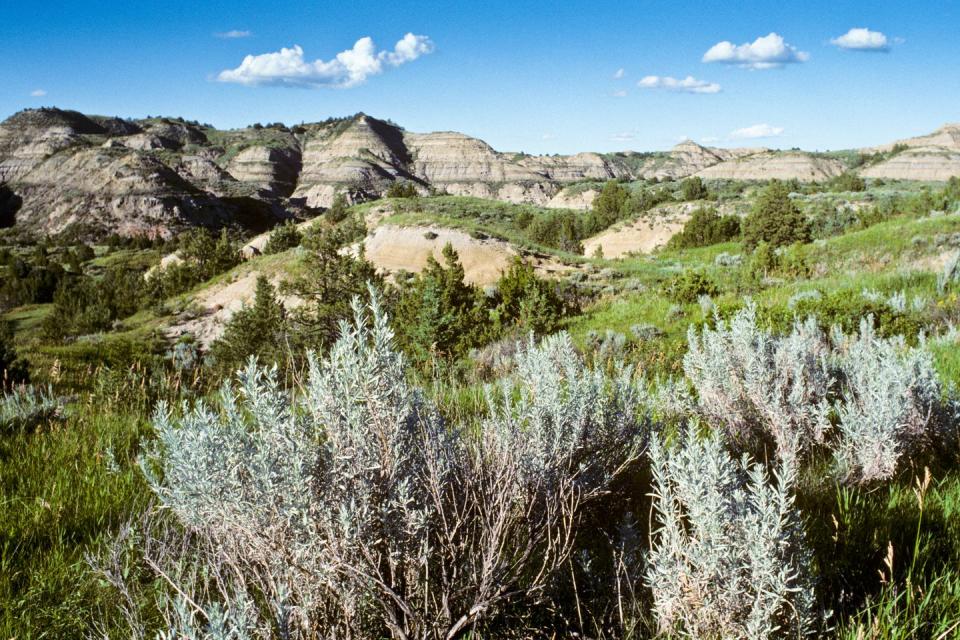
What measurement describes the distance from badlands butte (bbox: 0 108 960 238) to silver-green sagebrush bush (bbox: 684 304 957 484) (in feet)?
204

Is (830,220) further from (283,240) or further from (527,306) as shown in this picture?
(283,240)

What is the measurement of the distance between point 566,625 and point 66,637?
1877 mm

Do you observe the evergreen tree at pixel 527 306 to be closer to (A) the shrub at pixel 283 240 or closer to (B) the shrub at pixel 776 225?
(B) the shrub at pixel 776 225

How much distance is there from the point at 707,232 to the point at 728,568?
90.6 feet

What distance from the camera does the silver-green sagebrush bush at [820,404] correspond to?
313 cm

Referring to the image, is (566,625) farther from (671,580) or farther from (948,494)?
(948,494)

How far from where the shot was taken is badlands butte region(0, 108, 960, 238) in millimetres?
75375

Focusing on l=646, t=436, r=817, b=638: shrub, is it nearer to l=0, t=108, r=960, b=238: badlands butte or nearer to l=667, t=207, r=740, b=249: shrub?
l=667, t=207, r=740, b=249: shrub

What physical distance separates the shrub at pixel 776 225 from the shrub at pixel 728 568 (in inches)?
808

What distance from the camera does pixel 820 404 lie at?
3.16 meters

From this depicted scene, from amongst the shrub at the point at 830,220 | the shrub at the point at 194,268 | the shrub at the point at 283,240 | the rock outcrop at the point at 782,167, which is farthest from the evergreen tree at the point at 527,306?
the rock outcrop at the point at 782,167

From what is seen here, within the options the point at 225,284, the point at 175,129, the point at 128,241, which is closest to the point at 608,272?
the point at 225,284

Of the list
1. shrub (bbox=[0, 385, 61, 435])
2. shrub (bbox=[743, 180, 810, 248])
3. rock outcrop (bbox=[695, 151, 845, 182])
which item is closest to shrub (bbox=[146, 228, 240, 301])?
shrub (bbox=[743, 180, 810, 248])

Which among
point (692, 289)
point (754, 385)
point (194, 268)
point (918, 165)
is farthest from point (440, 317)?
point (918, 165)
